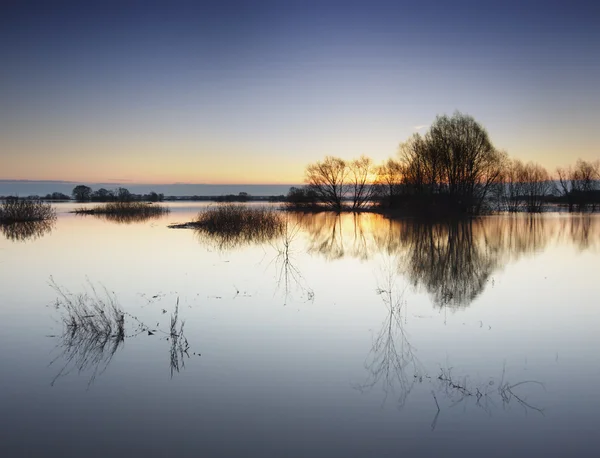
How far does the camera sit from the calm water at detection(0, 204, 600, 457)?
4.35 meters

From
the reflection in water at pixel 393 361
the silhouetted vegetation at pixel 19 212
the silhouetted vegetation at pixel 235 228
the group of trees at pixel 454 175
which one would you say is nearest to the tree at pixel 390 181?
the group of trees at pixel 454 175

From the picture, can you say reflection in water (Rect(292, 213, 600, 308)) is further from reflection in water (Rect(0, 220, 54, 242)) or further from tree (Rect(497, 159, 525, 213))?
tree (Rect(497, 159, 525, 213))

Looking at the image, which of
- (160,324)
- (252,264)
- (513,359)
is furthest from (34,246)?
(513,359)

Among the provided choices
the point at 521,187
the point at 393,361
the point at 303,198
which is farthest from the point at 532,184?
the point at 393,361

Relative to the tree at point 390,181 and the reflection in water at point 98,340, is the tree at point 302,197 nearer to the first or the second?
the tree at point 390,181

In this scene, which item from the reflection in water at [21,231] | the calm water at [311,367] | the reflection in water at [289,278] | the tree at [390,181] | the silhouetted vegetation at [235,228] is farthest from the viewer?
the tree at [390,181]

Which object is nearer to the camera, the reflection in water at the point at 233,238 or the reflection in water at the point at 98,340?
the reflection in water at the point at 98,340

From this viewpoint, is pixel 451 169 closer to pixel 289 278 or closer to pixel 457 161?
pixel 457 161

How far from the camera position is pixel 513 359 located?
630 cm

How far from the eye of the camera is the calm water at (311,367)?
4348 millimetres

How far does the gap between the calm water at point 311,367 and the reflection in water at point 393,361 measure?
3 cm

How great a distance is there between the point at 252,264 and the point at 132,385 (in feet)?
31.4

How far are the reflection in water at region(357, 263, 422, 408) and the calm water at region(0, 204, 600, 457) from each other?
3cm

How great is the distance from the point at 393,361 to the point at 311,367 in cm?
114
